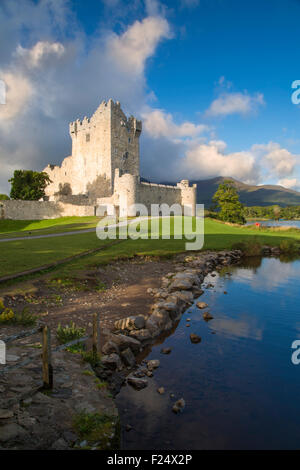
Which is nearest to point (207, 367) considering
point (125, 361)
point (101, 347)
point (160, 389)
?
point (160, 389)

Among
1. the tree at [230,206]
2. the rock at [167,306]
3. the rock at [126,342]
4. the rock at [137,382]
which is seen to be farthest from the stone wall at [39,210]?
the rock at [137,382]

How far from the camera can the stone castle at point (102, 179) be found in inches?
2036

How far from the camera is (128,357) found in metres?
6.35

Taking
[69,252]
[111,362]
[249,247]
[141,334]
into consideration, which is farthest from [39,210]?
[111,362]

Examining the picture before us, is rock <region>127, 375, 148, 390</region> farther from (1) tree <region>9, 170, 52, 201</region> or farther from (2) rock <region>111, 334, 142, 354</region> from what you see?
(1) tree <region>9, 170, 52, 201</region>

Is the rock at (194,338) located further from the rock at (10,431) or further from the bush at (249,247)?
the bush at (249,247)

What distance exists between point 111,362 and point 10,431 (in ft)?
8.79

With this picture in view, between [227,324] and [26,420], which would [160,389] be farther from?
[227,324]

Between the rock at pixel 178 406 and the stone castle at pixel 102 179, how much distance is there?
46.7 meters

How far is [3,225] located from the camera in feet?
141

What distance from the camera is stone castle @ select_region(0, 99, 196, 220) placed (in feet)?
170

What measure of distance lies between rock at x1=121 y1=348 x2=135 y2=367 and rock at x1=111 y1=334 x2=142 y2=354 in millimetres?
216

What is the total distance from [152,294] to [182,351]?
13.9 feet

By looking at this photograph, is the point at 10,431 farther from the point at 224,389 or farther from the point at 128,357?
the point at 224,389
